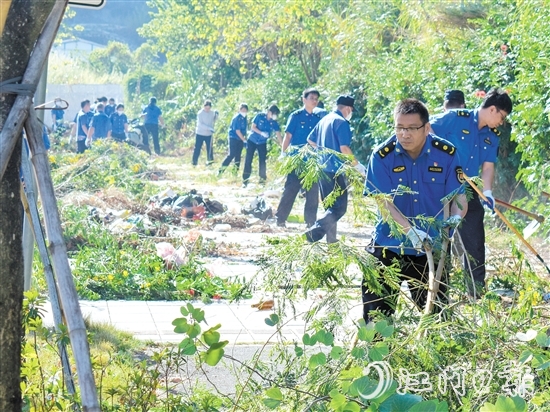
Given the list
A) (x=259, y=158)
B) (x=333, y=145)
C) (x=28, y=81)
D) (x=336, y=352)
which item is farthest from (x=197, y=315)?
(x=259, y=158)

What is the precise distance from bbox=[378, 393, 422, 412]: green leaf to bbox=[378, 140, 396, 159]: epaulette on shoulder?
2.60m

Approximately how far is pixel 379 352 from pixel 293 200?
9.75m

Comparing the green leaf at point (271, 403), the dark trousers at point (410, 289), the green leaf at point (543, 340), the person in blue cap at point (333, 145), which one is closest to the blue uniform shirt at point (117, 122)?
the person in blue cap at point (333, 145)

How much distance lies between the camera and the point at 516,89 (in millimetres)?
10883

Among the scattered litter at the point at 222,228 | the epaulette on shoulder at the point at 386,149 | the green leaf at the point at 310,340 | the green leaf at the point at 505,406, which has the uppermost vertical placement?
the epaulette on shoulder at the point at 386,149

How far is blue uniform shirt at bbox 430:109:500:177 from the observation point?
8.02 metres

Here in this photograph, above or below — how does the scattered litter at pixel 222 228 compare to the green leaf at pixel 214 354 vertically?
below

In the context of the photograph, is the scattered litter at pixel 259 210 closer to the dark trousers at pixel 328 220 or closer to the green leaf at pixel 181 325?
the dark trousers at pixel 328 220

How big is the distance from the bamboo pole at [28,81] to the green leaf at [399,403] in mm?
1640

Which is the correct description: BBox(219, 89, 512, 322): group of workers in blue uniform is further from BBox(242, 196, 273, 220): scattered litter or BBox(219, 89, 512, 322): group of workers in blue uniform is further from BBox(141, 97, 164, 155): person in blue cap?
BBox(141, 97, 164, 155): person in blue cap

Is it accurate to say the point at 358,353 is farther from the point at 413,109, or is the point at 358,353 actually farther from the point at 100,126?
the point at 100,126

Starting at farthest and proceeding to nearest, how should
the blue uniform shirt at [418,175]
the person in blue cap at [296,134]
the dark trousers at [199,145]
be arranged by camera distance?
the dark trousers at [199,145], the person in blue cap at [296,134], the blue uniform shirt at [418,175]

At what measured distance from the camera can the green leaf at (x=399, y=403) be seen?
124 inches

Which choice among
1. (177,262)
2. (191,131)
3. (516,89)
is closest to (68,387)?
(177,262)
